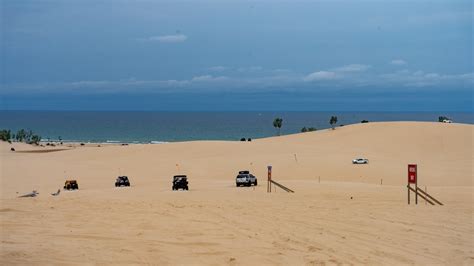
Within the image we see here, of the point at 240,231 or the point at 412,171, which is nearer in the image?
the point at 240,231

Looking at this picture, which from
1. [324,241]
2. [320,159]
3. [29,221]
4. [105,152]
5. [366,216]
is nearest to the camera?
[324,241]

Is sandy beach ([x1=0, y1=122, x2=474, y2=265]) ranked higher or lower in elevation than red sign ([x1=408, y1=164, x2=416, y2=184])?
lower

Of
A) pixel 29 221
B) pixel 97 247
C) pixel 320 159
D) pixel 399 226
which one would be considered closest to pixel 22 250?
pixel 97 247

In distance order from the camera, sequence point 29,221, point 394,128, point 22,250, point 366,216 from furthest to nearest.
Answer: point 394,128, point 366,216, point 29,221, point 22,250

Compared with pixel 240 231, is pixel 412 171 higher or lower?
higher

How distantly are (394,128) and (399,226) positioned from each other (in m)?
63.1

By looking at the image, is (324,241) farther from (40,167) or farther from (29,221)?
(40,167)

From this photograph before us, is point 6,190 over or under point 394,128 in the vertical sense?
under

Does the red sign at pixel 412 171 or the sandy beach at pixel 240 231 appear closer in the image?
the sandy beach at pixel 240 231

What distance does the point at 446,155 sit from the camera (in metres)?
63.0

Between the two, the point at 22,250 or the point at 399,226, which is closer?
the point at 22,250

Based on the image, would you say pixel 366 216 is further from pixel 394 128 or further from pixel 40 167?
pixel 394 128

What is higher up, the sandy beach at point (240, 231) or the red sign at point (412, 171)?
the red sign at point (412, 171)

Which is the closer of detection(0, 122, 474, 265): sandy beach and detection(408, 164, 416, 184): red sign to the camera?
→ detection(0, 122, 474, 265): sandy beach
